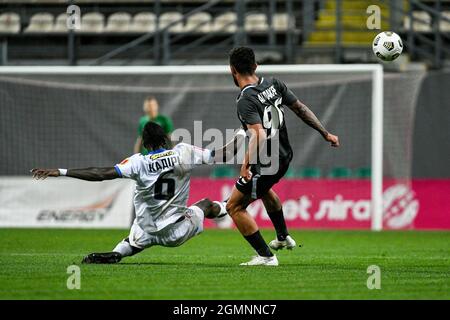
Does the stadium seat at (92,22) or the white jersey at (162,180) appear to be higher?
the stadium seat at (92,22)

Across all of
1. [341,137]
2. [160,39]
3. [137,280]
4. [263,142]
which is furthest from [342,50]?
[137,280]

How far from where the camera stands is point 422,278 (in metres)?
8.30

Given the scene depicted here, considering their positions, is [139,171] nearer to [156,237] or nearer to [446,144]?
[156,237]

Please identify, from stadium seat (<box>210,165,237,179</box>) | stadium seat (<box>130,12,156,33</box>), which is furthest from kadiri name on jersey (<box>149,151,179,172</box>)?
stadium seat (<box>130,12,156,33</box>)

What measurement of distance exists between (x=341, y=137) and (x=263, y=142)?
9.26 m

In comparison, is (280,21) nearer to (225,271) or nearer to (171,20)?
(171,20)

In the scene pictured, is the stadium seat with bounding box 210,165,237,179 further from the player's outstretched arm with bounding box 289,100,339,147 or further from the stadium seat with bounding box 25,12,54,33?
the player's outstretched arm with bounding box 289,100,339,147

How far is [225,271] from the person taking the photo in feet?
29.1

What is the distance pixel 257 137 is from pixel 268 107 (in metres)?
0.49

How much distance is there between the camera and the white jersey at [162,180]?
936cm

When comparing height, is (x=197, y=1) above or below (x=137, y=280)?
above

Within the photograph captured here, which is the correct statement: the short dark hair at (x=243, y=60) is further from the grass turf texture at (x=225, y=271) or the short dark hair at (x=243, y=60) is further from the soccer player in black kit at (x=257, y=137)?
the grass turf texture at (x=225, y=271)

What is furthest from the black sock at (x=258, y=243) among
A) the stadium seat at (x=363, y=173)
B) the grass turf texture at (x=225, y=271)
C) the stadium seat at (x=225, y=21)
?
the stadium seat at (x=225, y=21)

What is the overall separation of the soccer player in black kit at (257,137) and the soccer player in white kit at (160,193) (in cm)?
44
